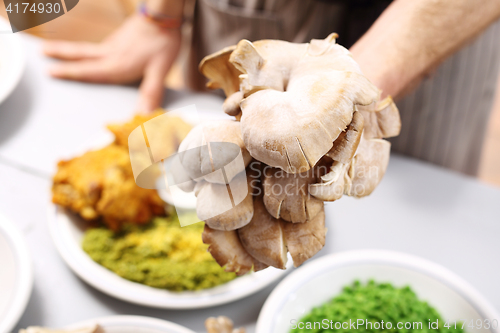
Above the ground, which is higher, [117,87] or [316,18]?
[316,18]

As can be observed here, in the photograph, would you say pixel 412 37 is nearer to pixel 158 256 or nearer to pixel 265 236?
pixel 265 236

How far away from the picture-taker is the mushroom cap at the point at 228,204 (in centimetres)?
25

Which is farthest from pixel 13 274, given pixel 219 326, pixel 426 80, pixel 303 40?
pixel 426 80

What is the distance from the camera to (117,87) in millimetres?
902

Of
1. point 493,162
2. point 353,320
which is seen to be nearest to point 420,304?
point 353,320

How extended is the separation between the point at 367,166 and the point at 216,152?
4.3 inches

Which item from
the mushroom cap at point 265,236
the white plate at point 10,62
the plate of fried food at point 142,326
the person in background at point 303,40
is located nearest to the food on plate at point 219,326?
the plate of fried food at point 142,326

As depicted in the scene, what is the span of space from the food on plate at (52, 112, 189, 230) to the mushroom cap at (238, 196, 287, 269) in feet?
1.23

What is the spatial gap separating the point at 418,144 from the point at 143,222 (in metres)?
0.63

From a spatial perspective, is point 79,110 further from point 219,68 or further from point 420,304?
point 420,304

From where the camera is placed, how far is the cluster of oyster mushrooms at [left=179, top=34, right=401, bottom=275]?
21 centimetres

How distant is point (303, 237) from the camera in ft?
0.88

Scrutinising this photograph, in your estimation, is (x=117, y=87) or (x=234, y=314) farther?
(x=117, y=87)

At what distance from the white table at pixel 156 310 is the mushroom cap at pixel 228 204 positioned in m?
0.37
